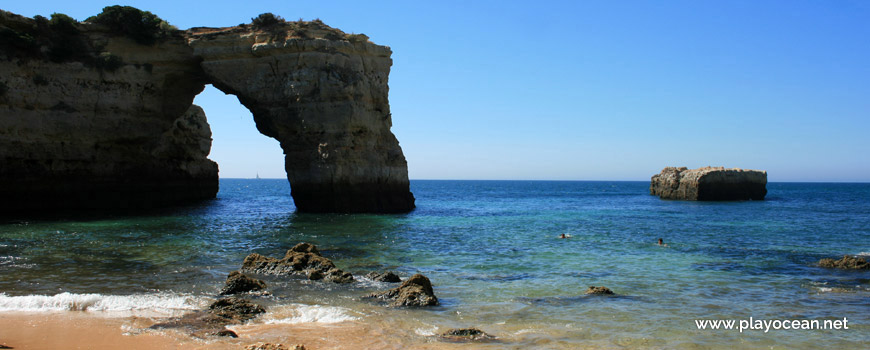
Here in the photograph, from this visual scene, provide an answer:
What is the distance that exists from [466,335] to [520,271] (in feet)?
19.8

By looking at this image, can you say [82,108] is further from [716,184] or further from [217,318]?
[716,184]

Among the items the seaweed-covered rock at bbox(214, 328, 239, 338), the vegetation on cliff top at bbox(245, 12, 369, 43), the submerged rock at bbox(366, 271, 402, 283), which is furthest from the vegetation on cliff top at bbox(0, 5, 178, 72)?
the seaweed-covered rock at bbox(214, 328, 239, 338)

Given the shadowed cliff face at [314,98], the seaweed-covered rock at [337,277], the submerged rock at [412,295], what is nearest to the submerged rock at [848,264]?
the submerged rock at [412,295]

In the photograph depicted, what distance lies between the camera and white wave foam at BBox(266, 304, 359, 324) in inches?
357

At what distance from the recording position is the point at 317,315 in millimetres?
9352

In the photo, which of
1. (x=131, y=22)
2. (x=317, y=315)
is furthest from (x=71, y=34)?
(x=317, y=315)

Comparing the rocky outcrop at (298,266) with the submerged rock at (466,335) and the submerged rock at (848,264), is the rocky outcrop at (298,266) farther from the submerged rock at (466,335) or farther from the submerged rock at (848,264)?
the submerged rock at (848,264)

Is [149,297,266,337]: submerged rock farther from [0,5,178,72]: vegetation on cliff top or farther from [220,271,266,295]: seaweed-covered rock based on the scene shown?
[0,5,178,72]: vegetation on cliff top

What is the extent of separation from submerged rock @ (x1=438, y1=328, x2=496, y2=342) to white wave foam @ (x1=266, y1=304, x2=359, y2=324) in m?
1.77

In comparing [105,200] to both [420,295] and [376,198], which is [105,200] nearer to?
[376,198]

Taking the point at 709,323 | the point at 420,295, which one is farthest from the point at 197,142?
the point at 709,323

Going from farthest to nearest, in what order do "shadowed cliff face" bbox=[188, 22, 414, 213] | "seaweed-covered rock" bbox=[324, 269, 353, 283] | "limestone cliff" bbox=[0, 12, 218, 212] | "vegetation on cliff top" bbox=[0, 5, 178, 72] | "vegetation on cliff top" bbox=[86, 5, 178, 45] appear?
"vegetation on cliff top" bbox=[86, 5, 178, 45] → "shadowed cliff face" bbox=[188, 22, 414, 213] → "vegetation on cliff top" bbox=[0, 5, 178, 72] → "limestone cliff" bbox=[0, 12, 218, 212] → "seaweed-covered rock" bbox=[324, 269, 353, 283]

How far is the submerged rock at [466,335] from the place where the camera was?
26.6ft

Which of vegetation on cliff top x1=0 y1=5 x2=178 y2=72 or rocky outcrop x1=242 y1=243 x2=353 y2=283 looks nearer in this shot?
rocky outcrop x1=242 y1=243 x2=353 y2=283
